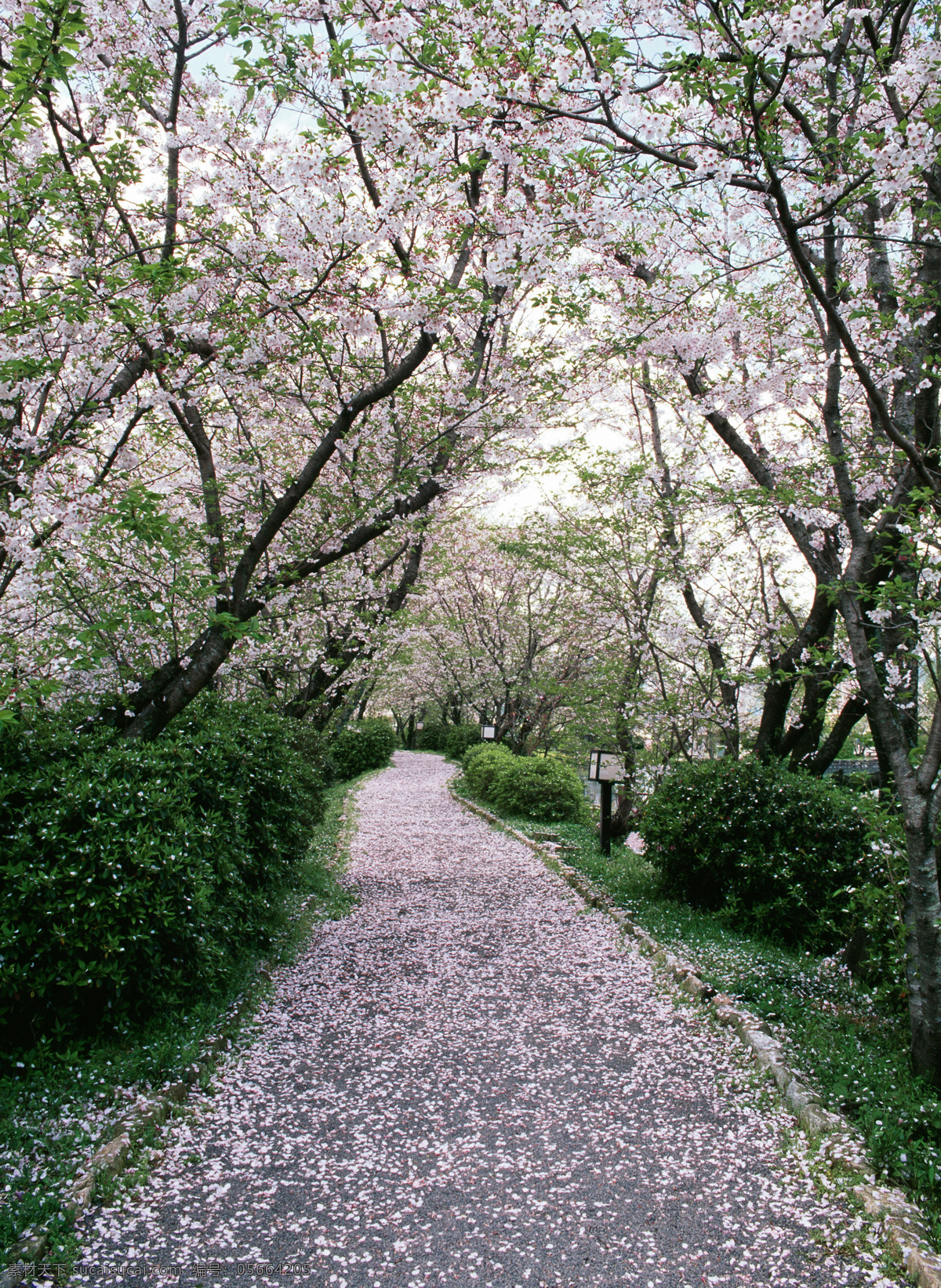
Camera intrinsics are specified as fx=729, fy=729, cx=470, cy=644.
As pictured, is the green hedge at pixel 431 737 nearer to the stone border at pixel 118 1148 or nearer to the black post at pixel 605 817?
the black post at pixel 605 817

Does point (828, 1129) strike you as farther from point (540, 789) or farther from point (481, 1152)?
point (540, 789)

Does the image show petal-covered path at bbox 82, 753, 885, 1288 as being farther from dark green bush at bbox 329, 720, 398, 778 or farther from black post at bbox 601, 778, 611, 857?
dark green bush at bbox 329, 720, 398, 778

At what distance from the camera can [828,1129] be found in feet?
9.69

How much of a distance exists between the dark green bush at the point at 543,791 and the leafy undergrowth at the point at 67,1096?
792cm

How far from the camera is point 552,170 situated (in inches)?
180

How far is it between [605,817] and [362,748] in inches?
540

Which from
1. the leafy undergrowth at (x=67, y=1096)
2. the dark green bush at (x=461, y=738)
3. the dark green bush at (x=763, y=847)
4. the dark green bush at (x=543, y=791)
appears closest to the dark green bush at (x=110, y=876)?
the leafy undergrowth at (x=67, y=1096)

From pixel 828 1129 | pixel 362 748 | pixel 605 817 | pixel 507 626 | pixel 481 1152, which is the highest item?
pixel 507 626

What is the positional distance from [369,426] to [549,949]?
5.19 m

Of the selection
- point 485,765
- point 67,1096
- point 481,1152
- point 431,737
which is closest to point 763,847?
point 481,1152

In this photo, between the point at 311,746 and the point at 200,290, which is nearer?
the point at 200,290

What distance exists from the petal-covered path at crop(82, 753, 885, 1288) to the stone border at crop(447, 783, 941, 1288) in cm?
11

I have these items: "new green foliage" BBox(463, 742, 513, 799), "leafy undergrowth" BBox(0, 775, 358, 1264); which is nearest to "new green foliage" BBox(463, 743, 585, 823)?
"new green foliage" BBox(463, 742, 513, 799)

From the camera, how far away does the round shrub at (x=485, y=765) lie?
46.5 feet
